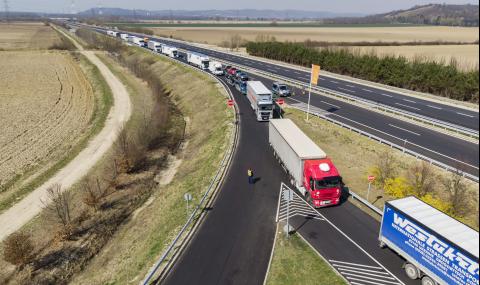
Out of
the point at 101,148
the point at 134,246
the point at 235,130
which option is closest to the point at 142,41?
the point at 101,148

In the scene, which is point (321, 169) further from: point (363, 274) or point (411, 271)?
point (411, 271)

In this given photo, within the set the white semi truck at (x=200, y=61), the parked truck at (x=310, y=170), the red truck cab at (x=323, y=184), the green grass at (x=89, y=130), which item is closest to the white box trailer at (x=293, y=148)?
the parked truck at (x=310, y=170)

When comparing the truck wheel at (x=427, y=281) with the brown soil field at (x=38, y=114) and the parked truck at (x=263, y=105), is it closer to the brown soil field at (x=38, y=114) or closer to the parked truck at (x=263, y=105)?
the parked truck at (x=263, y=105)

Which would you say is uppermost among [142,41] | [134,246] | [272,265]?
[142,41]

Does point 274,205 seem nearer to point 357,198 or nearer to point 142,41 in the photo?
point 357,198

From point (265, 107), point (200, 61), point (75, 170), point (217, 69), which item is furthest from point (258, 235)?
point (200, 61)

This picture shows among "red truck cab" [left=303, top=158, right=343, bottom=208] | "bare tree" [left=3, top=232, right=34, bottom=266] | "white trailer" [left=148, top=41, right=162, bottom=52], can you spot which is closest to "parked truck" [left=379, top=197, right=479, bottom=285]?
"red truck cab" [left=303, top=158, right=343, bottom=208]
